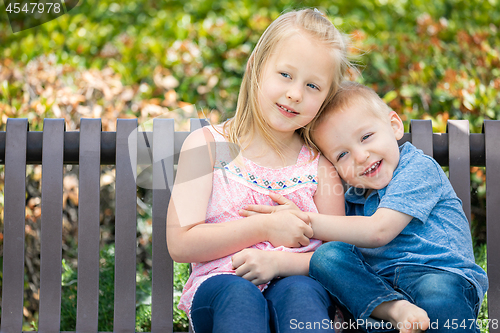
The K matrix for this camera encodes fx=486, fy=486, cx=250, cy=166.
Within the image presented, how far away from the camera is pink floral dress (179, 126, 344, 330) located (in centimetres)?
188

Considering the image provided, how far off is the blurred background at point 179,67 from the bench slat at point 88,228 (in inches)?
21.0

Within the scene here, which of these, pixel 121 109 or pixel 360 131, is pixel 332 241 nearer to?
pixel 360 131

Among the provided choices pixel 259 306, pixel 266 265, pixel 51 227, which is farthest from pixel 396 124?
pixel 51 227

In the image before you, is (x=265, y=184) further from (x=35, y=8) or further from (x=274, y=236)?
(x=35, y=8)

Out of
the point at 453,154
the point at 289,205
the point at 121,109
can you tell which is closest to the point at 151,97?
the point at 121,109

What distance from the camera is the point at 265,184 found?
196 centimetres

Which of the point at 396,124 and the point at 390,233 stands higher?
the point at 396,124

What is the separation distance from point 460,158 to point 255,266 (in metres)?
1.12

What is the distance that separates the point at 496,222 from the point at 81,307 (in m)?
1.84

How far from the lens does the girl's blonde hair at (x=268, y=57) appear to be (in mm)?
1943

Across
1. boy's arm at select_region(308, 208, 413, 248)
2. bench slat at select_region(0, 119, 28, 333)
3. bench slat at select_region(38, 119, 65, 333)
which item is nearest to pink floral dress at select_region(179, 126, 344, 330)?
boy's arm at select_region(308, 208, 413, 248)

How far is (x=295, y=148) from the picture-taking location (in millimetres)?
2098

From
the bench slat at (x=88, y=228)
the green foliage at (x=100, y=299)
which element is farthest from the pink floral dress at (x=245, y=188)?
the green foliage at (x=100, y=299)

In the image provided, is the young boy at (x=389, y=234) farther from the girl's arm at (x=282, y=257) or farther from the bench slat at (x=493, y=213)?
the bench slat at (x=493, y=213)
